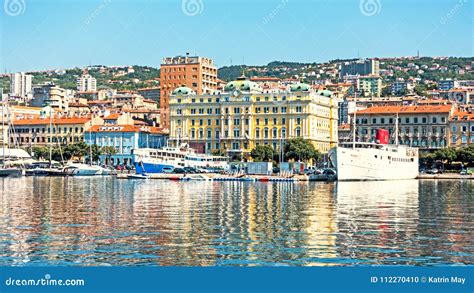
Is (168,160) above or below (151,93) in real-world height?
below

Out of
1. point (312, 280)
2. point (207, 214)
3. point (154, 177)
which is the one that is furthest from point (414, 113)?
point (312, 280)

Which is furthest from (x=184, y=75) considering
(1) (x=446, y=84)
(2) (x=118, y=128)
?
(1) (x=446, y=84)

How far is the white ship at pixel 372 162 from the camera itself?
72.8m

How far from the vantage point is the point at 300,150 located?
92.1 metres

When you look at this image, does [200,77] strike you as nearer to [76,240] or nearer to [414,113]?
[414,113]

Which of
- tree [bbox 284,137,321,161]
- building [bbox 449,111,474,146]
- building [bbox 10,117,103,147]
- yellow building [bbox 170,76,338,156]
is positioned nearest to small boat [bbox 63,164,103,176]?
yellow building [bbox 170,76,338,156]

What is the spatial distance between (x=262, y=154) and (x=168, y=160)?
1215cm

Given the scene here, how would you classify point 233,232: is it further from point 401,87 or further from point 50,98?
point 401,87

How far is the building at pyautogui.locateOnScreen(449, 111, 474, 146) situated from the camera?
99.4 meters

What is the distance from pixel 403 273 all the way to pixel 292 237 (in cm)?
696

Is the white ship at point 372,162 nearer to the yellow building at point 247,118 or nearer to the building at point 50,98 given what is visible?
the yellow building at point 247,118

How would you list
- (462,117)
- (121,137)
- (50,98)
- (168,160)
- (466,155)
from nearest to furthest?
(168,160)
(466,155)
(462,117)
(121,137)
(50,98)

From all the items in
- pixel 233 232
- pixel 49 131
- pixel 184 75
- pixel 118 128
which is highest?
pixel 184 75

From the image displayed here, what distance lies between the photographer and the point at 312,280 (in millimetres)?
15312
